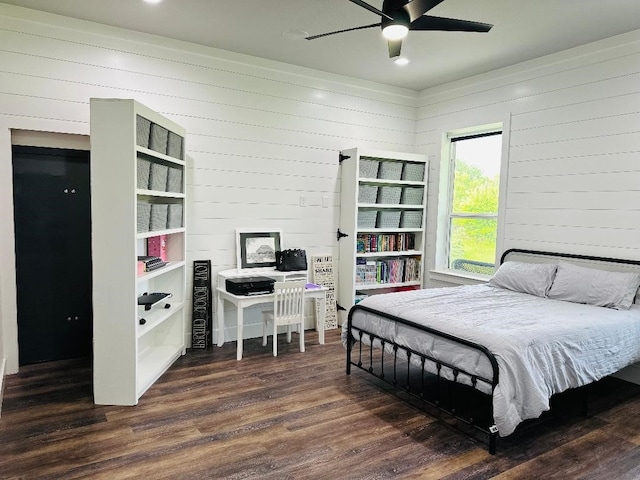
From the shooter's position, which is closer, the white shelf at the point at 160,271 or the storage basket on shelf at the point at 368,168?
the white shelf at the point at 160,271

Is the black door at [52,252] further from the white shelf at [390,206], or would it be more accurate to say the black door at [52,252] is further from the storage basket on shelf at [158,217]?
the white shelf at [390,206]

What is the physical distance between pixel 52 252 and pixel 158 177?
1248mm

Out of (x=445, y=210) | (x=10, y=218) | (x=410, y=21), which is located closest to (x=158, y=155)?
(x=10, y=218)

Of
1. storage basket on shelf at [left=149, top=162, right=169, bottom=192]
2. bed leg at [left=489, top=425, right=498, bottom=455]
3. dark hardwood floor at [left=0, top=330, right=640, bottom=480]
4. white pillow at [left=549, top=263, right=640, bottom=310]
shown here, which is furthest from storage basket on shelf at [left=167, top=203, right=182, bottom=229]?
white pillow at [left=549, top=263, right=640, bottom=310]

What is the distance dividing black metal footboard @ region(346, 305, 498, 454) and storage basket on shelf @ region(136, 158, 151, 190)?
2.01m

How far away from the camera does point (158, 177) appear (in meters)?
3.69

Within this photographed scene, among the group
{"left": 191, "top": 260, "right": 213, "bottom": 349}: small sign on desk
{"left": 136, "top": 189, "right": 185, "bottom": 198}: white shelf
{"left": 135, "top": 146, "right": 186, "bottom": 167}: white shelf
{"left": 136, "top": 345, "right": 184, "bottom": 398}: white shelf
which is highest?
{"left": 135, "top": 146, "right": 186, "bottom": 167}: white shelf

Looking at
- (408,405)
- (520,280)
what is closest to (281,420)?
(408,405)

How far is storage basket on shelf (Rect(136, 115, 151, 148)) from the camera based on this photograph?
3.25 meters

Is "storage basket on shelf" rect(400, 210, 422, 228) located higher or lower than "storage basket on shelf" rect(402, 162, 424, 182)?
lower

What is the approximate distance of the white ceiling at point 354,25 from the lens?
3449mm

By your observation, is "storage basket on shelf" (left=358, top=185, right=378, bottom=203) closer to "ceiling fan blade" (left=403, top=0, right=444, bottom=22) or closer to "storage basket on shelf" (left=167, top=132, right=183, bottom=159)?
"storage basket on shelf" (left=167, top=132, right=183, bottom=159)

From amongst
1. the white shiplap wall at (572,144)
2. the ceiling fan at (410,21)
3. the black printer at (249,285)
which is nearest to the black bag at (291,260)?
the black printer at (249,285)

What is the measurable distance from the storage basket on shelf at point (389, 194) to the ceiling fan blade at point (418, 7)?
2.74 meters
